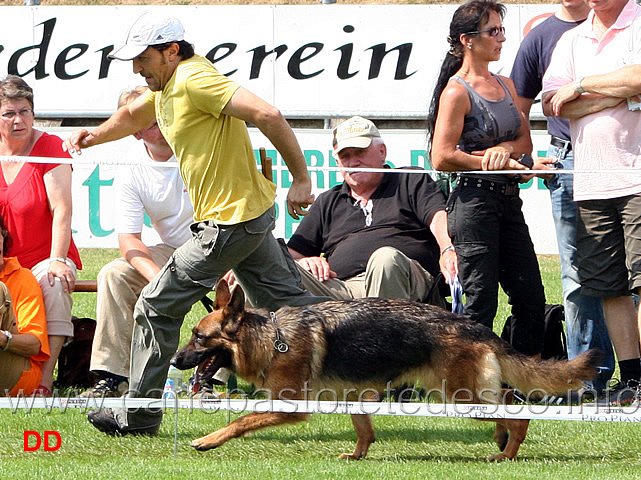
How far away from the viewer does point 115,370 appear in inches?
222

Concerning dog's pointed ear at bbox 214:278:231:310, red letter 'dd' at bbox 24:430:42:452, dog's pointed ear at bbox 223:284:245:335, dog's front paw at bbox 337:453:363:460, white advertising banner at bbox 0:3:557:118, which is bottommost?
dog's front paw at bbox 337:453:363:460

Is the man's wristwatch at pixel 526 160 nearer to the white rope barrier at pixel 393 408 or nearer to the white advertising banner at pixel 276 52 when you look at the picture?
the white rope barrier at pixel 393 408

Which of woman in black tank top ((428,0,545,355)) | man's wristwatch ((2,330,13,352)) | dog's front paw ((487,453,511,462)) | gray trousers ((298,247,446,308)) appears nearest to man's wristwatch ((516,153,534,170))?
woman in black tank top ((428,0,545,355))

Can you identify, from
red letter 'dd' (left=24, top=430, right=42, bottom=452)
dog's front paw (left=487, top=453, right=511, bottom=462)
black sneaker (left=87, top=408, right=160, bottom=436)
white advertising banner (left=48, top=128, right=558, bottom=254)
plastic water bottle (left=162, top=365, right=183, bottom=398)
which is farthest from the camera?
white advertising banner (left=48, top=128, right=558, bottom=254)

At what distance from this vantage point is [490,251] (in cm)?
523

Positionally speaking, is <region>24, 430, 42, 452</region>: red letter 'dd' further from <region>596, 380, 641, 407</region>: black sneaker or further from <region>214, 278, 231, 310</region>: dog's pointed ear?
<region>596, 380, 641, 407</region>: black sneaker

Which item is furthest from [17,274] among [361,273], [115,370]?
[361,273]

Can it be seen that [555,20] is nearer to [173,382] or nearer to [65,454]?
[173,382]

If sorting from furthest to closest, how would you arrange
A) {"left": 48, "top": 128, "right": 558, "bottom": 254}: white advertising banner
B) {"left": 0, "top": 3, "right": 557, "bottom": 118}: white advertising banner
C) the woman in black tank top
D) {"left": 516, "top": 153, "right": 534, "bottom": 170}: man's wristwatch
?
{"left": 0, "top": 3, "right": 557, "bottom": 118}: white advertising banner
{"left": 48, "top": 128, "right": 558, "bottom": 254}: white advertising banner
{"left": 516, "top": 153, "right": 534, "bottom": 170}: man's wristwatch
the woman in black tank top

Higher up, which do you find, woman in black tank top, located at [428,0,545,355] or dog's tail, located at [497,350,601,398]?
woman in black tank top, located at [428,0,545,355]

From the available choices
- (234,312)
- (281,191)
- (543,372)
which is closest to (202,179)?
(234,312)

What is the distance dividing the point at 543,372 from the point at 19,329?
274 centimetres

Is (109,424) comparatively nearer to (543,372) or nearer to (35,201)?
(35,201)

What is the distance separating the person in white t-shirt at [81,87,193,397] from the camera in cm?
566
